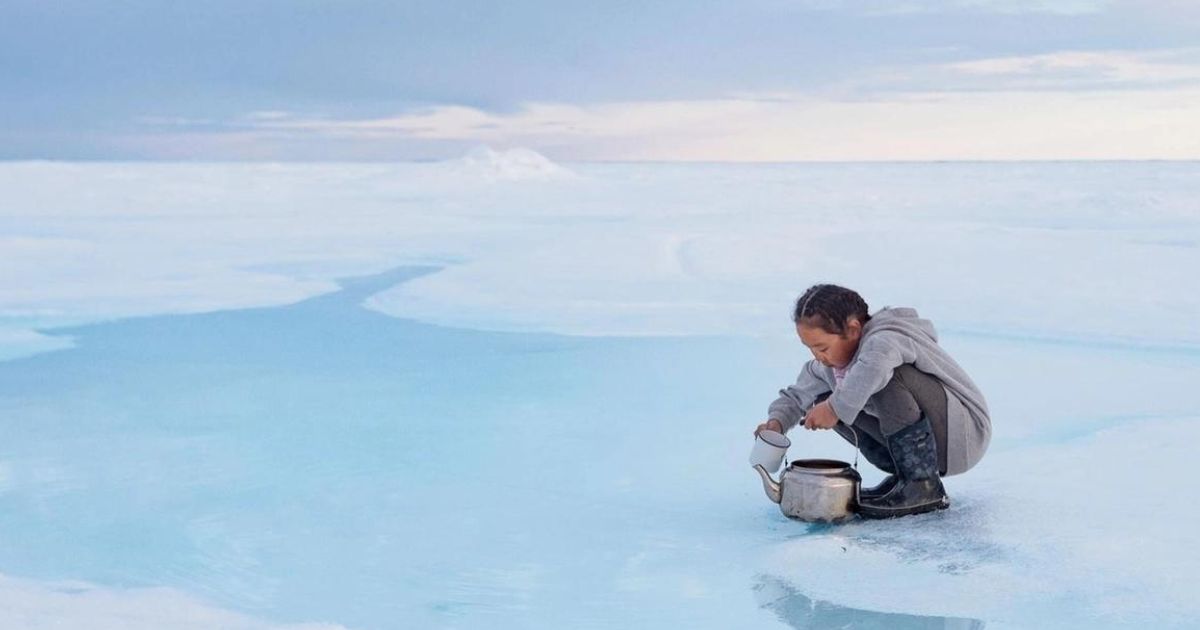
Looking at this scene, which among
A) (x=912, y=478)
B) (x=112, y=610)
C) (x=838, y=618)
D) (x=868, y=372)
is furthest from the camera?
(x=912, y=478)

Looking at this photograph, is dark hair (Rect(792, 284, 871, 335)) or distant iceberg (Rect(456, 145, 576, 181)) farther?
distant iceberg (Rect(456, 145, 576, 181))

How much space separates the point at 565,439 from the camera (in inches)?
149

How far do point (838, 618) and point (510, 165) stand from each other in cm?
2571

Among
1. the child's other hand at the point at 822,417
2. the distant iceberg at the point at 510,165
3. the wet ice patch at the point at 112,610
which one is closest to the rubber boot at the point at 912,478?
the child's other hand at the point at 822,417

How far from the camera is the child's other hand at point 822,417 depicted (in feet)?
8.03

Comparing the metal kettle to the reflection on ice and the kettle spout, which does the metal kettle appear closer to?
the kettle spout

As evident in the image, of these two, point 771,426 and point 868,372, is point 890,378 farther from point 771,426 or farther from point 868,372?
point 771,426

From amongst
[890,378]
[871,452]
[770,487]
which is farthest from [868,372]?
[770,487]

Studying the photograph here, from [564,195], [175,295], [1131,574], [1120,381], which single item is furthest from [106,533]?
[564,195]

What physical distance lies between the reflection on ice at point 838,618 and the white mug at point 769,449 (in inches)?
15.4

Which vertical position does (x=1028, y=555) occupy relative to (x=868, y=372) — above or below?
below

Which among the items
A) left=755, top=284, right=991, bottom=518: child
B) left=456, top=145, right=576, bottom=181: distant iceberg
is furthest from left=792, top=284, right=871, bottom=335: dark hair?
left=456, top=145, right=576, bottom=181: distant iceberg

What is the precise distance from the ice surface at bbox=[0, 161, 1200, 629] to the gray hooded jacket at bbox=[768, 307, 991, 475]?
191mm

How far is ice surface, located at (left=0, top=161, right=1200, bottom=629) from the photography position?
231cm
